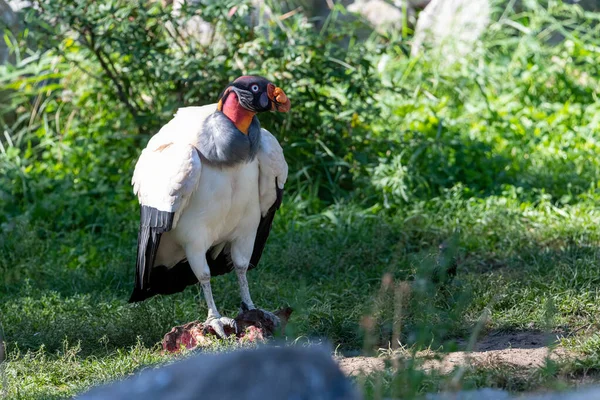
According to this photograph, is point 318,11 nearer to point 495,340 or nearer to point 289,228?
point 289,228

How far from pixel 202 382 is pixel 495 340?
2643mm

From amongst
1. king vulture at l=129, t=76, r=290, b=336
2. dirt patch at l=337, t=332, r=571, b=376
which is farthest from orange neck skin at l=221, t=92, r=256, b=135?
dirt patch at l=337, t=332, r=571, b=376

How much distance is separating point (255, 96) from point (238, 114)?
0.12 m

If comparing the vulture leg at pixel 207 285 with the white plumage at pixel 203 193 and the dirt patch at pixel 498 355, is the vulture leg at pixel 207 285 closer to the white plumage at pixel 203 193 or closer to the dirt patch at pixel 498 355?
the white plumage at pixel 203 193

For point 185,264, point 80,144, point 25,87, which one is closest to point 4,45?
point 25,87

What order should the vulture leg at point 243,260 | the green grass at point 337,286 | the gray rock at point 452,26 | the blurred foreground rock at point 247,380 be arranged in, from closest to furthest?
the blurred foreground rock at point 247,380
the green grass at point 337,286
the vulture leg at point 243,260
the gray rock at point 452,26

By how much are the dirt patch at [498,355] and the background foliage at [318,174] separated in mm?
124

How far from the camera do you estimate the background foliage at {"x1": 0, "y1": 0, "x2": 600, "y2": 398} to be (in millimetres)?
4492

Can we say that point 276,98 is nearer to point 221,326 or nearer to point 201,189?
point 201,189

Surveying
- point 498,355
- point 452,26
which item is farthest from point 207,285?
point 452,26

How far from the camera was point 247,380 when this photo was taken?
1796 millimetres

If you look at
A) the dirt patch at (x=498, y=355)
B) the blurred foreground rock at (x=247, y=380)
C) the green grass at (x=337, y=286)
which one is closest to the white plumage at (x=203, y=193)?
the green grass at (x=337, y=286)

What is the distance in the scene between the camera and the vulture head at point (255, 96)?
13.6ft

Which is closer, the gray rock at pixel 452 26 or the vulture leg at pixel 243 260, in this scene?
the vulture leg at pixel 243 260
